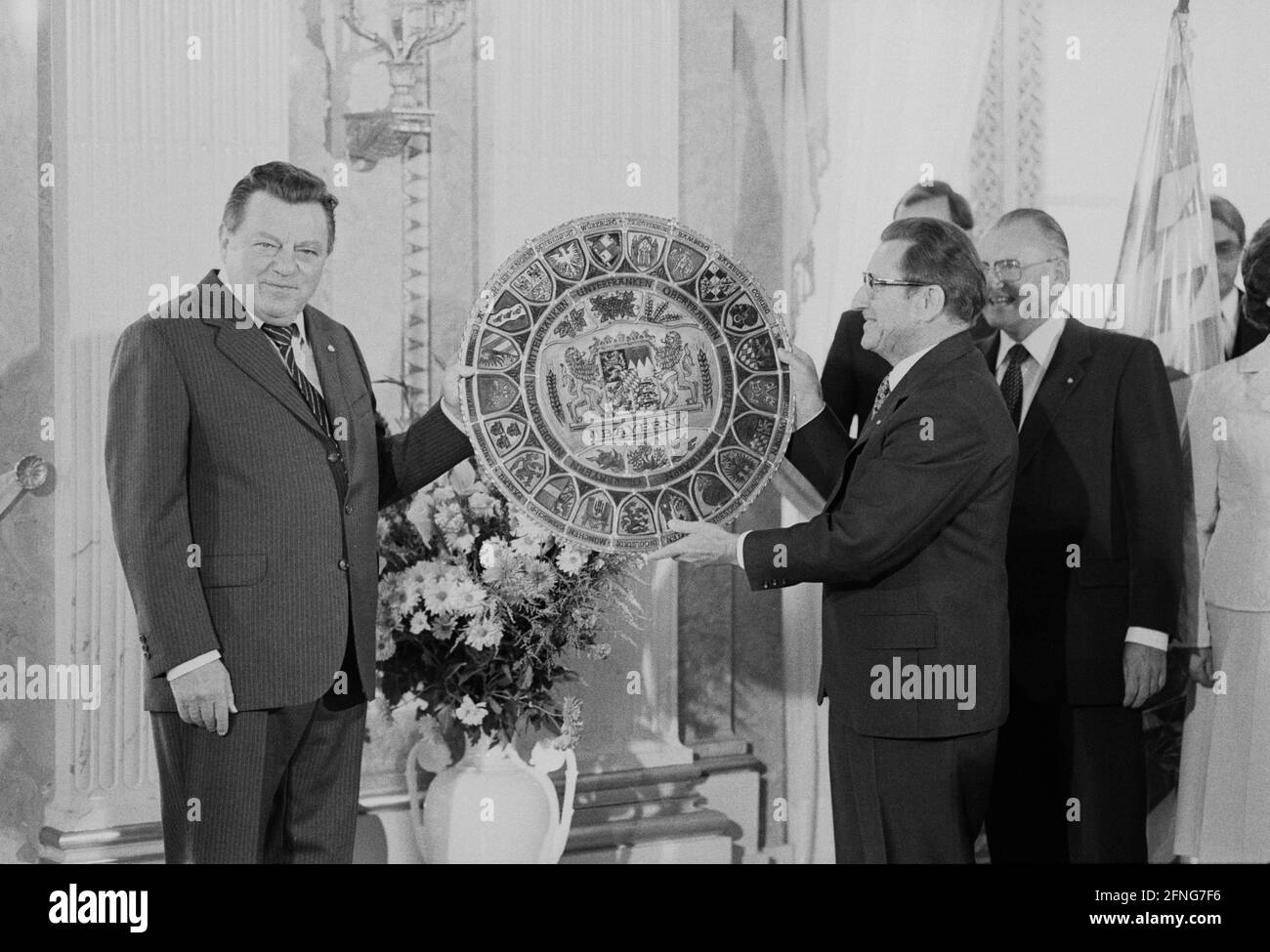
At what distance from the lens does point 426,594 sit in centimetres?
309

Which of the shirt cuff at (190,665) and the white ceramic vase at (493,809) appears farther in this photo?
the white ceramic vase at (493,809)

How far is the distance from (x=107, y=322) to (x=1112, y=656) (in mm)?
2362

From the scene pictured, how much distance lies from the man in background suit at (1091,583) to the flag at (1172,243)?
→ 323mm

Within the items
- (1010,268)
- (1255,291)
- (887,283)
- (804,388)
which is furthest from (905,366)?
(1255,291)

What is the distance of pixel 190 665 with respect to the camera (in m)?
2.70

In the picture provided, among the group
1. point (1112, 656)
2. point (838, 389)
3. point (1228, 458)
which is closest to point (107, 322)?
point (838, 389)

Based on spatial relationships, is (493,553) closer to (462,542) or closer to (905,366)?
(462,542)

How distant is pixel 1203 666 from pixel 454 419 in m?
1.85

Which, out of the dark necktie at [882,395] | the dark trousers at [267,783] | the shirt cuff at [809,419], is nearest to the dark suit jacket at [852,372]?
the shirt cuff at [809,419]

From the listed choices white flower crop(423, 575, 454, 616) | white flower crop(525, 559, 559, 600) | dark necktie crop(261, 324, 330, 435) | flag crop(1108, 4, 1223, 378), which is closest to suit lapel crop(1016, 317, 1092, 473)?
flag crop(1108, 4, 1223, 378)

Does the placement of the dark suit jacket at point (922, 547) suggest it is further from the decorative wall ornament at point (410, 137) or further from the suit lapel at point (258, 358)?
the decorative wall ornament at point (410, 137)

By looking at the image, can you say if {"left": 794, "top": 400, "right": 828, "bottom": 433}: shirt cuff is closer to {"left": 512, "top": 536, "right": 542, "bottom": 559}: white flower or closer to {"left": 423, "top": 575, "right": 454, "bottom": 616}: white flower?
{"left": 512, "top": 536, "right": 542, "bottom": 559}: white flower

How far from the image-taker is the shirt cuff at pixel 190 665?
8.84 ft
